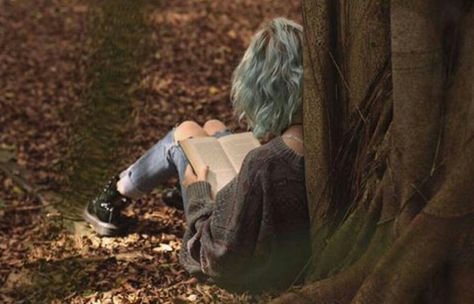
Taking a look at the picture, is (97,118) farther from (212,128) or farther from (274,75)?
(212,128)

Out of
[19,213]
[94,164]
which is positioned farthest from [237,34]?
[94,164]

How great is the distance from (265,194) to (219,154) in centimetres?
70

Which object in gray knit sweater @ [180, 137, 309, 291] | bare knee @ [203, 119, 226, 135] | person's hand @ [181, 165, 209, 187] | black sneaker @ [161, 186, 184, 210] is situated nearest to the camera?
gray knit sweater @ [180, 137, 309, 291]

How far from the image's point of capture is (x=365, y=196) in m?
3.58

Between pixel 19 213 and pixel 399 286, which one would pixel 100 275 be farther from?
pixel 399 286

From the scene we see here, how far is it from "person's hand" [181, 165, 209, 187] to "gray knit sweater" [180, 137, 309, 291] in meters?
0.10

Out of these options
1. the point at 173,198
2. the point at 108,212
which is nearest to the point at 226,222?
the point at 108,212

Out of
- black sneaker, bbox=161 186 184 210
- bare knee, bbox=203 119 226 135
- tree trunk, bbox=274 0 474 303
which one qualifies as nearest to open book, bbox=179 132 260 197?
bare knee, bbox=203 119 226 135

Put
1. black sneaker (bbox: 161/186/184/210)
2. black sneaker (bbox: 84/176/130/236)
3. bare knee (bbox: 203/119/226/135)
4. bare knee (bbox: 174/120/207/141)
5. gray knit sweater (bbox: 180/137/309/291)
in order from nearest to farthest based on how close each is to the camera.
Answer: gray knit sweater (bbox: 180/137/309/291) → bare knee (bbox: 174/120/207/141) → bare knee (bbox: 203/119/226/135) → black sneaker (bbox: 84/176/130/236) → black sneaker (bbox: 161/186/184/210)

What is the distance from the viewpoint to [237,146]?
4641 mm

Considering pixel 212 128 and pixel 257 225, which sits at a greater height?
pixel 212 128

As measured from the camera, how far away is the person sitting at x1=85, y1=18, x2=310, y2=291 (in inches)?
157

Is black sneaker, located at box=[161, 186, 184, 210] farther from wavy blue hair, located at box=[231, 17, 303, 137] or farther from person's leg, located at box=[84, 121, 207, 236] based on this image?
wavy blue hair, located at box=[231, 17, 303, 137]

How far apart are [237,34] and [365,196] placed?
728cm
